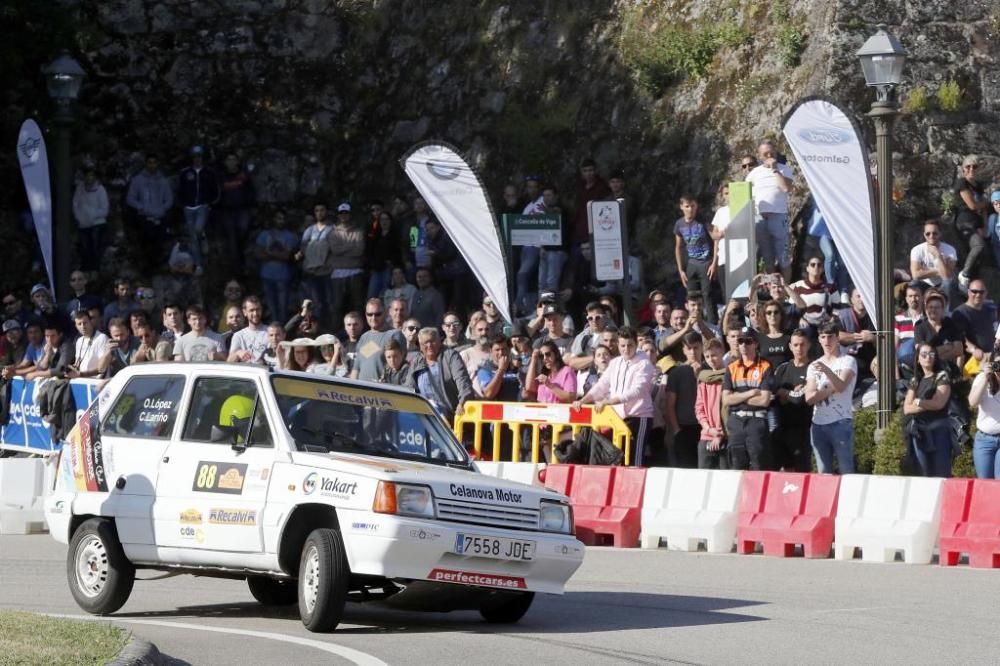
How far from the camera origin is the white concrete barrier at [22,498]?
64.8 feet

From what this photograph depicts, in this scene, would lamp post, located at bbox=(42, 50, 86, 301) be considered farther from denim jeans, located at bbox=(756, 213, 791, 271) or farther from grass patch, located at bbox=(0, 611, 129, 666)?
grass patch, located at bbox=(0, 611, 129, 666)

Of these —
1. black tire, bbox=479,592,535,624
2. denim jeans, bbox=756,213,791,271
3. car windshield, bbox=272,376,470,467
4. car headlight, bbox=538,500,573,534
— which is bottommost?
black tire, bbox=479,592,535,624

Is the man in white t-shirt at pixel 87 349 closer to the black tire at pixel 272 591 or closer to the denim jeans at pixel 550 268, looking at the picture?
the denim jeans at pixel 550 268

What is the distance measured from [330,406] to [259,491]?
84 centimetres

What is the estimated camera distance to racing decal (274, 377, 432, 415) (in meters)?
11.9

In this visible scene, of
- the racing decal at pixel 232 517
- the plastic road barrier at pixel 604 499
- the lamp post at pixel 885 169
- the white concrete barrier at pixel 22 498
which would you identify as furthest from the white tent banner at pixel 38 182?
the racing decal at pixel 232 517

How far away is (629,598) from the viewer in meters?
13.2

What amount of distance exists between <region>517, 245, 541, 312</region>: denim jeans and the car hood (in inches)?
555

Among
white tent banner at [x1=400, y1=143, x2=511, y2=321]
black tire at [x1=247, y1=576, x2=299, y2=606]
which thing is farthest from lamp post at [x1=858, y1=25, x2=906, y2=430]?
black tire at [x1=247, y1=576, x2=299, y2=606]

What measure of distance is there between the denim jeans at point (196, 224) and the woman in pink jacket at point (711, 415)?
13926 millimetres

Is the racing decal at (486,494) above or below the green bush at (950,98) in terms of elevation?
below

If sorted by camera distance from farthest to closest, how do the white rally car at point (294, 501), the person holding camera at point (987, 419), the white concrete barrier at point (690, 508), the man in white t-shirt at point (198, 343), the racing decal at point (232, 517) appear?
the man in white t-shirt at point (198, 343) < the white concrete barrier at point (690, 508) < the person holding camera at point (987, 419) < the racing decal at point (232, 517) < the white rally car at point (294, 501)

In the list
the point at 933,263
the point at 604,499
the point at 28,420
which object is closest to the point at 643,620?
the point at 604,499

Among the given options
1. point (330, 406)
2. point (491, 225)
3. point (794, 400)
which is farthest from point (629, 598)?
point (491, 225)
